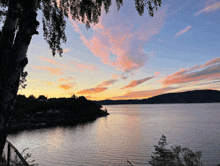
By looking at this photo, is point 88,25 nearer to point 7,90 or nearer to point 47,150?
point 7,90

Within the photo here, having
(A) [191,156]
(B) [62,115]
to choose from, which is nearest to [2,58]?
(A) [191,156]

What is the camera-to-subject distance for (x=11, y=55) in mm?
4902

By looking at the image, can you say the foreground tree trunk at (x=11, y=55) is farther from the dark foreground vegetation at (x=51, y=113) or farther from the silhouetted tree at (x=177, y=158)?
the dark foreground vegetation at (x=51, y=113)

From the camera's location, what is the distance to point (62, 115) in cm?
15300

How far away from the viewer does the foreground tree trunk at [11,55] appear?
4.67m

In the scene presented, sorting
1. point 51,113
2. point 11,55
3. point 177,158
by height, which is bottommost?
point 177,158

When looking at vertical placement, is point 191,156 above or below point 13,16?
below

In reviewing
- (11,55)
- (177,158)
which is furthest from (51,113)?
(11,55)

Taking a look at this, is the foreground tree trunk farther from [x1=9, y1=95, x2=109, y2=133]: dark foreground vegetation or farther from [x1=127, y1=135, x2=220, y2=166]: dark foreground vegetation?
[x1=9, y1=95, x2=109, y2=133]: dark foreground vegetation

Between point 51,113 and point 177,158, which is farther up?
point 51,113

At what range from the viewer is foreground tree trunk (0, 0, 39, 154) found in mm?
4668

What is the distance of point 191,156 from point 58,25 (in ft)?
37.5

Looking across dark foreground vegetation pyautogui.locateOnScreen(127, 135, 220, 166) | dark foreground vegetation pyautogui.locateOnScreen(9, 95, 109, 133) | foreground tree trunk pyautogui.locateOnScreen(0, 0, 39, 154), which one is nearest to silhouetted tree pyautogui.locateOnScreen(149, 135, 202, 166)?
dark foreground vegetation pyautogui.locateOnScreen(127, 135, 220, 166)

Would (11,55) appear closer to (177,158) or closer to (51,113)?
(177,158)
